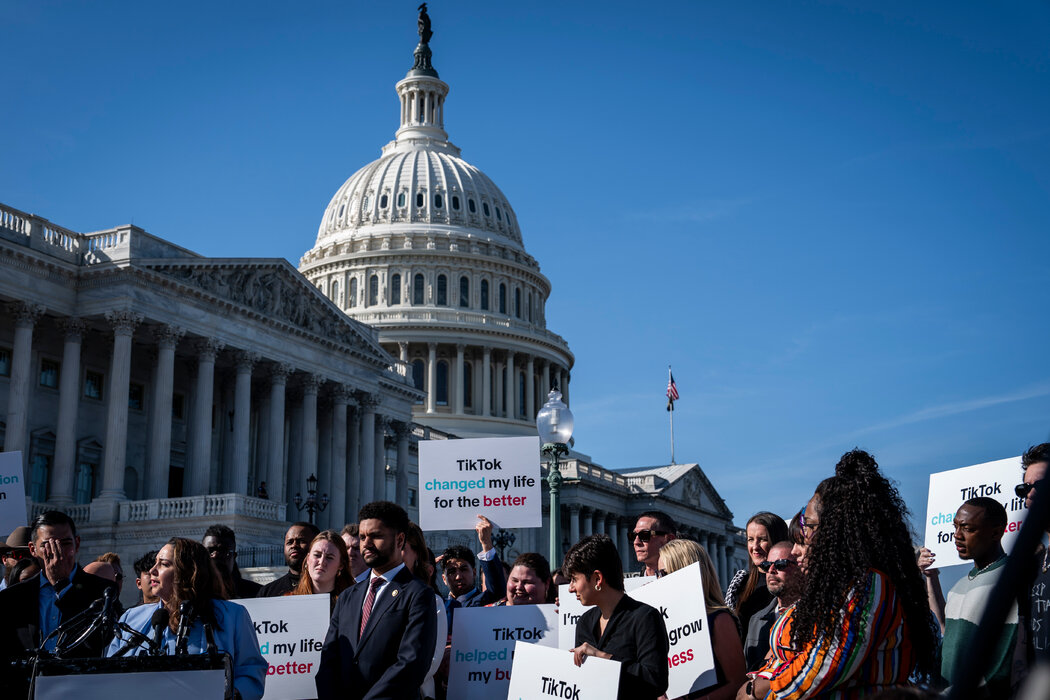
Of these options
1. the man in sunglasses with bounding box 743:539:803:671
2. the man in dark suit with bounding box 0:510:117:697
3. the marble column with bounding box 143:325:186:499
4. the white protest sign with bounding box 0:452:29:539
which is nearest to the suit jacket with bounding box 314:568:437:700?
the man in dark suit with bounding box 0:510:117:697

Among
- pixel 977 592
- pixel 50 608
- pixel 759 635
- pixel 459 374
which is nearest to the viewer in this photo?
pixel 977 592

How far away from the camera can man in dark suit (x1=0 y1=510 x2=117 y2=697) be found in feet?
28.0

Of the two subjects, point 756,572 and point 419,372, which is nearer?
point 756,572

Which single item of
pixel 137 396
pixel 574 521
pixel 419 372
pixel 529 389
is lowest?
pixel 574 521


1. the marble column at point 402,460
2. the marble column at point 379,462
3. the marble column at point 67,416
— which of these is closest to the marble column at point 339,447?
the marble column at point 379,462

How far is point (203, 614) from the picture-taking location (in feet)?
23.6

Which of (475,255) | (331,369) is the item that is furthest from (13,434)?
(475,255)

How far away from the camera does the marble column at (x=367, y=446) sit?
53.5 metres

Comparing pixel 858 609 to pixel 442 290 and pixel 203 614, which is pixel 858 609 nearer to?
pixel 203 614

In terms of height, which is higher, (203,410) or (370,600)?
(203,410)

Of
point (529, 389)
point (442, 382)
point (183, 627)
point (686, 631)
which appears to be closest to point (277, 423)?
point (183, 627)

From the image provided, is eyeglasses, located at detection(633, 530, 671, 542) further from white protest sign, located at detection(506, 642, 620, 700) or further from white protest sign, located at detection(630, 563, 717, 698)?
white protest sign, located at detection(506, 642, 620, 700)

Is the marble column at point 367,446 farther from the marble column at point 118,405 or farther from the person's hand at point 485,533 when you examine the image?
the person's hand at point 485,533

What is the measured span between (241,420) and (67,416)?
7036 millimetres
